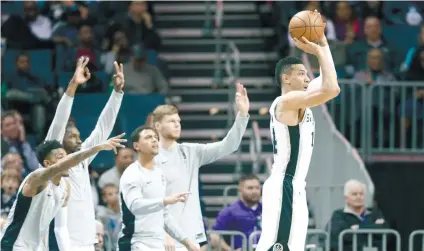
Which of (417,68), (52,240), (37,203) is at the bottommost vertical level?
(52,240)

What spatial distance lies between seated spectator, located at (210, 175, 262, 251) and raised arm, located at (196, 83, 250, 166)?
197cm

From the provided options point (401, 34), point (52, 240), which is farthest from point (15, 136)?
point (401, 34)

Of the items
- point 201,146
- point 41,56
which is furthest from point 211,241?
point 41,56

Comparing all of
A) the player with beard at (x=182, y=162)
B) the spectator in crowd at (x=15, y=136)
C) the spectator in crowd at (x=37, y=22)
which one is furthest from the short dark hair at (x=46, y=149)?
the spectator in crowd at (x=37, y=22)

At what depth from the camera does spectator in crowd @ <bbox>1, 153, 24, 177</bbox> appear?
15.4m

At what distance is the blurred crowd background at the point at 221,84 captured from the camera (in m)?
15.5

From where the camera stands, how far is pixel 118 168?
15594 mm

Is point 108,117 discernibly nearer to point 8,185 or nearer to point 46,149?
point 46,149

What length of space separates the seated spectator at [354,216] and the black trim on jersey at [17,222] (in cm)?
383

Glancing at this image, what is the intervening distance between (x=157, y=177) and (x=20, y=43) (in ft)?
24.9

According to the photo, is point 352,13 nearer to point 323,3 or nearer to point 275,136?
point 323,3

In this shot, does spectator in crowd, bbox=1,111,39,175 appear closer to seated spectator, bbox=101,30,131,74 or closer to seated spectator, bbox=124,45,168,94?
seated spectator, bbox=124,45,168,94

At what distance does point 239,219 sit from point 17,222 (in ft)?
11.5

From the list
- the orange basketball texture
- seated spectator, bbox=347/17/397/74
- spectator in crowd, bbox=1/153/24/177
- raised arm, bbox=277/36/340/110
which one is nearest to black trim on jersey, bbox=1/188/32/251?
raised arm, bbox=277/36/340/110
